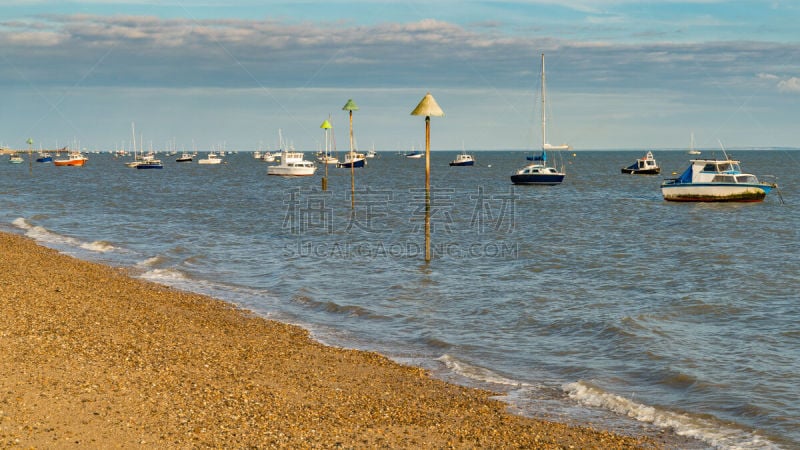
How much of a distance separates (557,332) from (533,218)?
119ft

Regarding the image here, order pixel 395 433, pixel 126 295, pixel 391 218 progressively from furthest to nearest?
pixel 391 218, pixel 126 295, pixel 395 433

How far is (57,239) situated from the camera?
37812 mm

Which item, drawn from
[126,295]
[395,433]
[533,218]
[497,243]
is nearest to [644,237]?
[497,243]

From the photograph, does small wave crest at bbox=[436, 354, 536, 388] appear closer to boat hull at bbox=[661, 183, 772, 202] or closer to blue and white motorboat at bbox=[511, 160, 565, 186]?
boat hull at bbox=[661, 183, 772, 202]

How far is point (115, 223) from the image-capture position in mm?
47438

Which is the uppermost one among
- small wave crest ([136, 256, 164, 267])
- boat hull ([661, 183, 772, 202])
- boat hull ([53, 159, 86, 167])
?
boat hull ([53, 159, 86, 167])

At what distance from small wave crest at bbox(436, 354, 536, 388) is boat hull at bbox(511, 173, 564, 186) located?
226 ft

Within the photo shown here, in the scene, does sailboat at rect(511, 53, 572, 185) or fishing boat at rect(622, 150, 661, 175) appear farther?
fishing boat at rect(622, 150, 661, 175)

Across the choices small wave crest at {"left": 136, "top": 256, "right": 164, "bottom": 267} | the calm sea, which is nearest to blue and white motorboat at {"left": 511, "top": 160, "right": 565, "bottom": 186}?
the calm sea

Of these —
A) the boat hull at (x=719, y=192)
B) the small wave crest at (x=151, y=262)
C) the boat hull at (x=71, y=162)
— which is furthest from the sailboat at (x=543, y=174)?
the boat hull at (x=71, y=162)

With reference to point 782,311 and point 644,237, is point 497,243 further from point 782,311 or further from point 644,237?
point 782,311

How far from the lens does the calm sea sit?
548 inches

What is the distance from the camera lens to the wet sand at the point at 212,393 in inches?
388

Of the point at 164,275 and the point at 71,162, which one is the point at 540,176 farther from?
the point at 71,162
